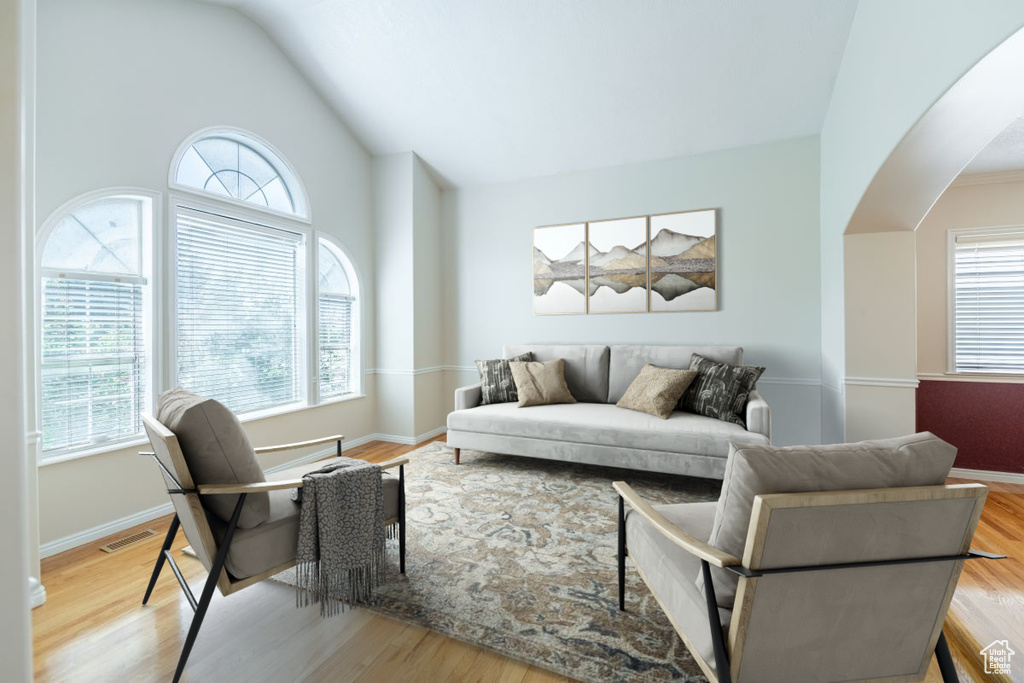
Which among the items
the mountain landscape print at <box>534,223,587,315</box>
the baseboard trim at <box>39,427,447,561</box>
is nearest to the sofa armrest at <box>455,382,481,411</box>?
the mountain landscape print at <box>534,223,587,315</box>

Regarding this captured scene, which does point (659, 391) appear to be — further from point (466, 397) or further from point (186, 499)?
point (186, 499)

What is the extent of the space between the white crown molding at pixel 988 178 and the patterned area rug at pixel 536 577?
10.6 feet

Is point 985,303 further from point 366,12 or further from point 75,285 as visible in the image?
point 75,285

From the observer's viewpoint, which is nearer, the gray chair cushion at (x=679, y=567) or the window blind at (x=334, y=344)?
the gray chair cushion at (x=679, y=567)

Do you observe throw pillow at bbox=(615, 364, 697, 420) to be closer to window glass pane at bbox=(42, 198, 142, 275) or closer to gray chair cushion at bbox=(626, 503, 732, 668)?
gray chair cushion at bbox=(626, 503, 732, 668)

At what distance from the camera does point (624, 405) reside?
376 cm

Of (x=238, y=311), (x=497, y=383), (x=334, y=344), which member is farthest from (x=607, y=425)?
(x=238, y=311)

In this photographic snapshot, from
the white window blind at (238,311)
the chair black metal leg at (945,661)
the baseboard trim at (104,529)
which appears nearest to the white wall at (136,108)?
the baseboard trim at (104,529)

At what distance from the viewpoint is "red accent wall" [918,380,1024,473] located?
11.3 ft

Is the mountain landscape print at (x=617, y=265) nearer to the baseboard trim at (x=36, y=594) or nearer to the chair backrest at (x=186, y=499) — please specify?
the chair backrest at (x=186, y=499)

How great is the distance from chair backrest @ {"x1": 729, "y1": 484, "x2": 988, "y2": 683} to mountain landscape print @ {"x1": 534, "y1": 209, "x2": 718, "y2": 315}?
10.5 feet

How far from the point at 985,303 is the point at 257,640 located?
5.37 meters

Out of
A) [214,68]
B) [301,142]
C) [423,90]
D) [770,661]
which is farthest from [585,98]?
[770,661]

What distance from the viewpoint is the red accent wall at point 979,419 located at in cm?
345
